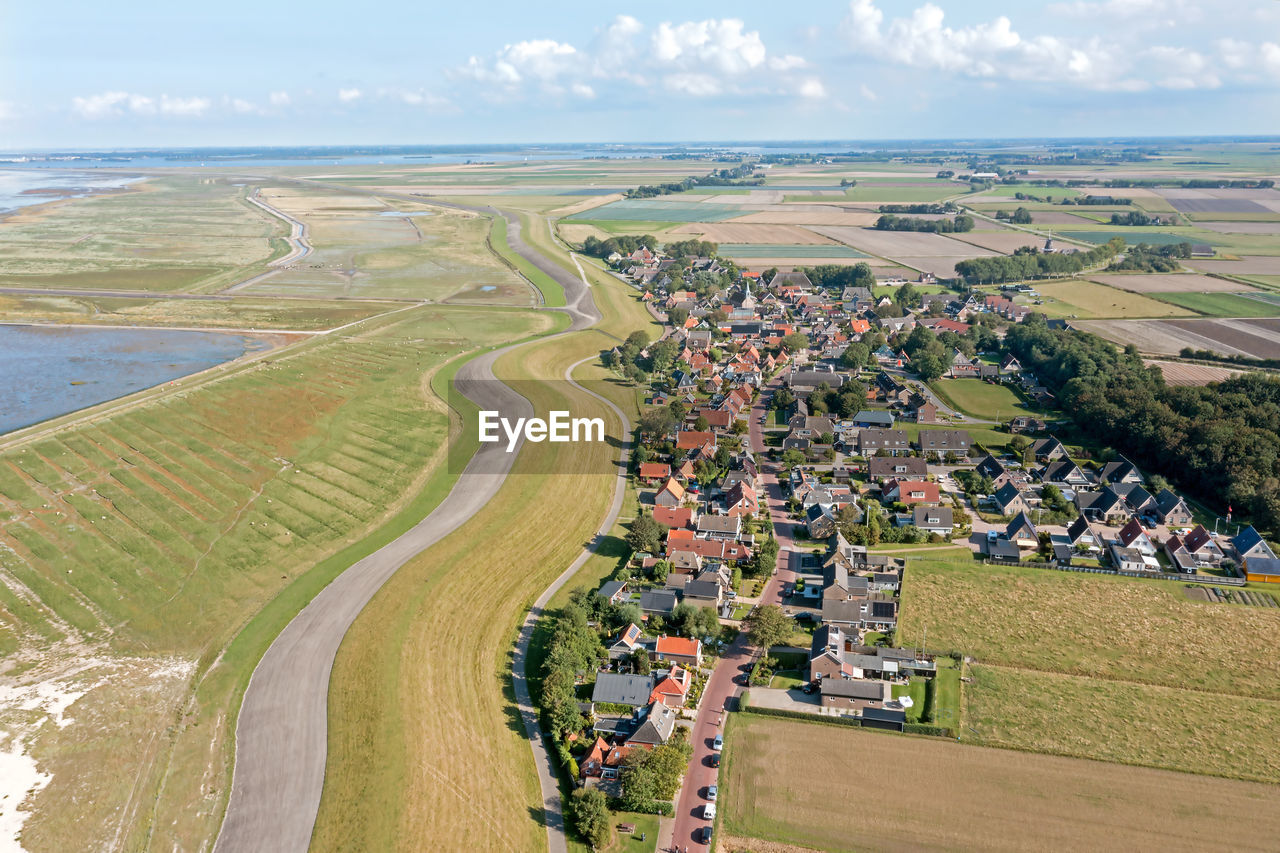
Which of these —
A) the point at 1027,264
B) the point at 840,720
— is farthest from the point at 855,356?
the point at 1027,264

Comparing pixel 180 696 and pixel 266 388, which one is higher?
pixel 266 388

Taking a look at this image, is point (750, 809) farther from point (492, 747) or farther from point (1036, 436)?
point (1036, 436)

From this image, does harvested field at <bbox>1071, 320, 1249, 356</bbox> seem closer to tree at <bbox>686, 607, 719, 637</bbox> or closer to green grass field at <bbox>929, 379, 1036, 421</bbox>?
green grass field at <bbox>929, 379, 1036, 421</bbox>

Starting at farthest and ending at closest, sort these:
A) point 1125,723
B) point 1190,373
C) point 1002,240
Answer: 1. point 1002,240
2. point 1190,373
3. point 1125,723

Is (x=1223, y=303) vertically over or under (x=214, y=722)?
over

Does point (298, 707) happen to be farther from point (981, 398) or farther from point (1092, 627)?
point (981, 398)

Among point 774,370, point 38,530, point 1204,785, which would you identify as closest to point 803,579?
point 1204,785

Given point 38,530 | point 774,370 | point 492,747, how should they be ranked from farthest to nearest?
point 774,370
point 38,530
point 492,747
